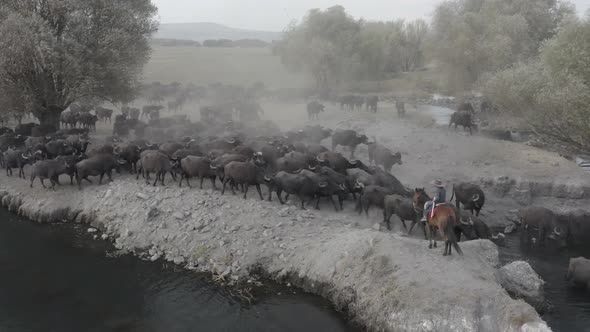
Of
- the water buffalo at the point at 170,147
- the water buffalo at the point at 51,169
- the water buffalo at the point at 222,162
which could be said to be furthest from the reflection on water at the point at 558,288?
the water buffalo at the point at 51,169

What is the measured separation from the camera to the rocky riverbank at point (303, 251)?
38.4 feet

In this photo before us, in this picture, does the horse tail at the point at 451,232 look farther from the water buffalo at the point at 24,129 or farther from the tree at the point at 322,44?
the tree at the point at 322,44

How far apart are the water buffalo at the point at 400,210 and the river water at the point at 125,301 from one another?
17.4 ft

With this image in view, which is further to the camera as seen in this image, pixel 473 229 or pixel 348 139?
pixel 348 139

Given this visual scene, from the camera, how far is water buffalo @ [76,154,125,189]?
21359mm

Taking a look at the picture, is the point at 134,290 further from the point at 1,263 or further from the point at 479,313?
the point at 479,313

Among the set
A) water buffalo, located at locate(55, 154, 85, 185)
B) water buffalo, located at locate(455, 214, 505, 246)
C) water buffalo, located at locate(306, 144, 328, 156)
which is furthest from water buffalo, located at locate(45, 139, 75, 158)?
water buffalo, located at locate(455, 214, 505, 246)

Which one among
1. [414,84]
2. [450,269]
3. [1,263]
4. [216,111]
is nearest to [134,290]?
[1,263]

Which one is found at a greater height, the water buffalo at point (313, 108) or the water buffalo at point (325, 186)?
the water buffalo at point (313, 108)

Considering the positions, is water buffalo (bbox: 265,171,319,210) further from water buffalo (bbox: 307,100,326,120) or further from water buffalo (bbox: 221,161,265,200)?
water buffalo (bbox: 307,100,326,120)

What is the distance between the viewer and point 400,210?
1753cm

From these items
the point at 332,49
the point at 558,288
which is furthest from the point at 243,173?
the point at 332,49

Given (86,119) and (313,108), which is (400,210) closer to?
(313,108)

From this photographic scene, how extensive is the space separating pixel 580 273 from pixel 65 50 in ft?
89.6
